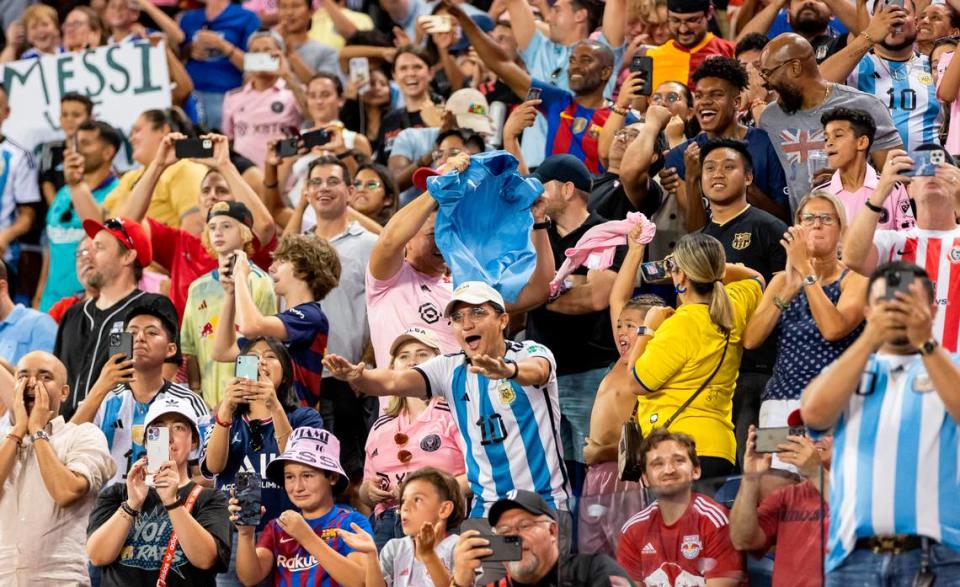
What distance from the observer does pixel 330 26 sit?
14594mm

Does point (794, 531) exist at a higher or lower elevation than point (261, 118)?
higher

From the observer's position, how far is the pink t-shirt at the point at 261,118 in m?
13.2

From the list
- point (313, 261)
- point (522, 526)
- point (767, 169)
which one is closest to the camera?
point (522, 526)

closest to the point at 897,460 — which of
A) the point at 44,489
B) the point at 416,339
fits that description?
the point at 416,339

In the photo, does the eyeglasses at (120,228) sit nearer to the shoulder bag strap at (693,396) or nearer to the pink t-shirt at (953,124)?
the shoulder bag strap at (693,396)

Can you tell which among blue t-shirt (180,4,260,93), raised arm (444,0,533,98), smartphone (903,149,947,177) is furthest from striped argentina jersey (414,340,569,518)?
blue t-shirt (180,4,260,93)

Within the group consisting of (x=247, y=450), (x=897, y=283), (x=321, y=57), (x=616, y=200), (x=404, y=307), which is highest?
(x=897, y=283)

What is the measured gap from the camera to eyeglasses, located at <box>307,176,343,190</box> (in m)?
10.1

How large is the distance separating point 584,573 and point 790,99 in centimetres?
361

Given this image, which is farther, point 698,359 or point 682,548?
point 698,359

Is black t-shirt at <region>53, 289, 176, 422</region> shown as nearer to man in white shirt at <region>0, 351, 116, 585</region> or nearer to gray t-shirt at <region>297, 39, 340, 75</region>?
man in white shirt at <region>0, 351, 116, 585</region>

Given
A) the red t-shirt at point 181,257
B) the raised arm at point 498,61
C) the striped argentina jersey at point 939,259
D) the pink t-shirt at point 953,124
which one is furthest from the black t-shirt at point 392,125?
the striped argentina jersey at point 939,259

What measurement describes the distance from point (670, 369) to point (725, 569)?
1420 millimetres

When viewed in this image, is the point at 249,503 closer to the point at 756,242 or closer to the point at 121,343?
the point at 121,343
